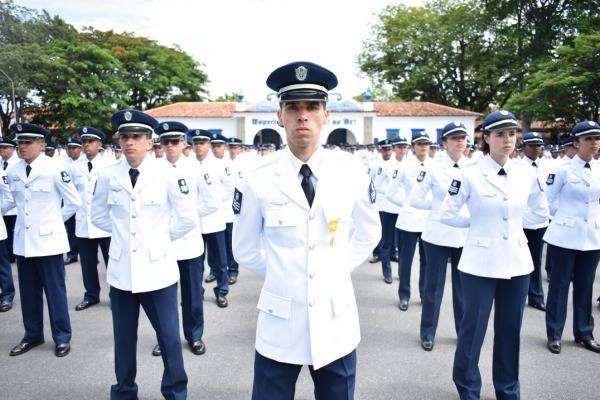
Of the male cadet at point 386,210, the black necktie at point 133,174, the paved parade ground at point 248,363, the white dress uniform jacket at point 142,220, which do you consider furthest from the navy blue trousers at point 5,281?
the male cadet at point 386,210

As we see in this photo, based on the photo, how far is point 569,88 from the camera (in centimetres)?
2081

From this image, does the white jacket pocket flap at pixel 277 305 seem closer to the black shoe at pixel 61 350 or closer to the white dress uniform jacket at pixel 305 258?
the white dress uniform jacket at pixel 305 258

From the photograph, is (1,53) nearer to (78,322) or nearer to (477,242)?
(78,322)

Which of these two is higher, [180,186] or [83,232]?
[180,186]

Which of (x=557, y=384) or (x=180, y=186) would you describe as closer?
(x=180, y=186)

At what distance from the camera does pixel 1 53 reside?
91.6 ft

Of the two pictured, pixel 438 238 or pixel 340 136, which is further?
pixel 340 136

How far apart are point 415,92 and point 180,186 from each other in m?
39.1

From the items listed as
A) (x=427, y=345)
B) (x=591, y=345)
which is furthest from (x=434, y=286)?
(x=591, y=345)

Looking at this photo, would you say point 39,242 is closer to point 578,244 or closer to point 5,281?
point 5,281

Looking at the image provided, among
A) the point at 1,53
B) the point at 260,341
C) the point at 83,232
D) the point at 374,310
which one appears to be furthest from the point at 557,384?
the point at 1,53

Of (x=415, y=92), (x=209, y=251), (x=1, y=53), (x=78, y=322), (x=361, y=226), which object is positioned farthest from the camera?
(x=415, y=92)

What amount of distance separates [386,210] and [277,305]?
6.27 metres

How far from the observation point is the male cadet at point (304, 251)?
7.09 ft
